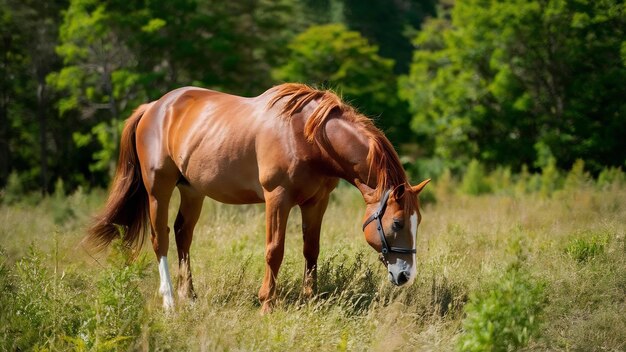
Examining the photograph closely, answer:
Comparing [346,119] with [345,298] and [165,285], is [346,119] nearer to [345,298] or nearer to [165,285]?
[345,298]

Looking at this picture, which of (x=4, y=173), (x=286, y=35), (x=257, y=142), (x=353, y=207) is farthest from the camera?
(x=286, y=35)

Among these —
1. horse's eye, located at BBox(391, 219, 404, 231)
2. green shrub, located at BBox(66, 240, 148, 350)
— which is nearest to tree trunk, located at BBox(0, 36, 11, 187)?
green shrub, located at BBox(66, 240, 148, 350)

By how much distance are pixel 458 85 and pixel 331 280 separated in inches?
734

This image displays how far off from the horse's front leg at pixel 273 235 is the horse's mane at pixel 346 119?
550 mm

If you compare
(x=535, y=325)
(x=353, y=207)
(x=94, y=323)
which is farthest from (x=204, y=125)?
(x=353, y=207)

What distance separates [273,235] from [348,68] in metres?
26.8

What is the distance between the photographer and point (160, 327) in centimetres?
464

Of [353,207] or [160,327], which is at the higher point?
[160,327]

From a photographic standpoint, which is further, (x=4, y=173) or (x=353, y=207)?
(x=4, y=173)

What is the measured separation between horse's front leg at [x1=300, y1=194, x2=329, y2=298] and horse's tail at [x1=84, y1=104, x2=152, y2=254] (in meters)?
1.86

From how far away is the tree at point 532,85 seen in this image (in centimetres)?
1745

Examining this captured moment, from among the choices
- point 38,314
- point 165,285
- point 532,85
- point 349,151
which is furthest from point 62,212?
point 532,85

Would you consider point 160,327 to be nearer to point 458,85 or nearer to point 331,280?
point 331,280

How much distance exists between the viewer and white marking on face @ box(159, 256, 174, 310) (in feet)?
18.5
